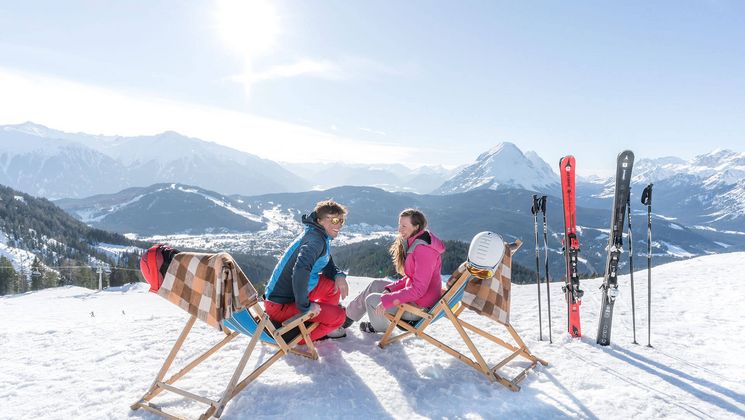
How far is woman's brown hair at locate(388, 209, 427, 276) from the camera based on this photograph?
5.94 metres

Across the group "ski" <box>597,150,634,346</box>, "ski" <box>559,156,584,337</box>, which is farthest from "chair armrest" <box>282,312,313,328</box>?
"ski" <box>597,150,634,346</box>

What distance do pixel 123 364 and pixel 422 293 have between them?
462 cm

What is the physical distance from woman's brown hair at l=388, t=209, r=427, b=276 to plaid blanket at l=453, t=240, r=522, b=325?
0.86 m

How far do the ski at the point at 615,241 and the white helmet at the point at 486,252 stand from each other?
10.5ft

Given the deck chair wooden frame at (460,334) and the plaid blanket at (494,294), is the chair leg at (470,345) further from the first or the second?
the plaid blanket at (494,294)

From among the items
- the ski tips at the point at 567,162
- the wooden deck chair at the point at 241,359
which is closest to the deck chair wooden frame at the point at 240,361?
the wooden deck chair at the point at 241,359

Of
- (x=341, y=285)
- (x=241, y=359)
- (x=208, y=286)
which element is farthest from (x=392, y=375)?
(x=208, y=286)

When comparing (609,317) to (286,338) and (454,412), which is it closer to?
(454,412)

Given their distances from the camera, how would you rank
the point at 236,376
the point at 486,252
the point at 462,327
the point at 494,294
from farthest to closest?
1. the point at 494,294
2. the point at 462,327
3. the point at 486,252
4. the point at 236,376

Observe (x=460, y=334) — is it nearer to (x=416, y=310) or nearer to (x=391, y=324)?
(x=416, y=310)

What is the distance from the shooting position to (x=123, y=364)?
236 inches

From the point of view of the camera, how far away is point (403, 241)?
6.36 m

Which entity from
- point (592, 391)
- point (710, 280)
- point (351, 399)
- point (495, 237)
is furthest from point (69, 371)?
point (710, 280)

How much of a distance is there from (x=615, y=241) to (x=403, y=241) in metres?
3.85
